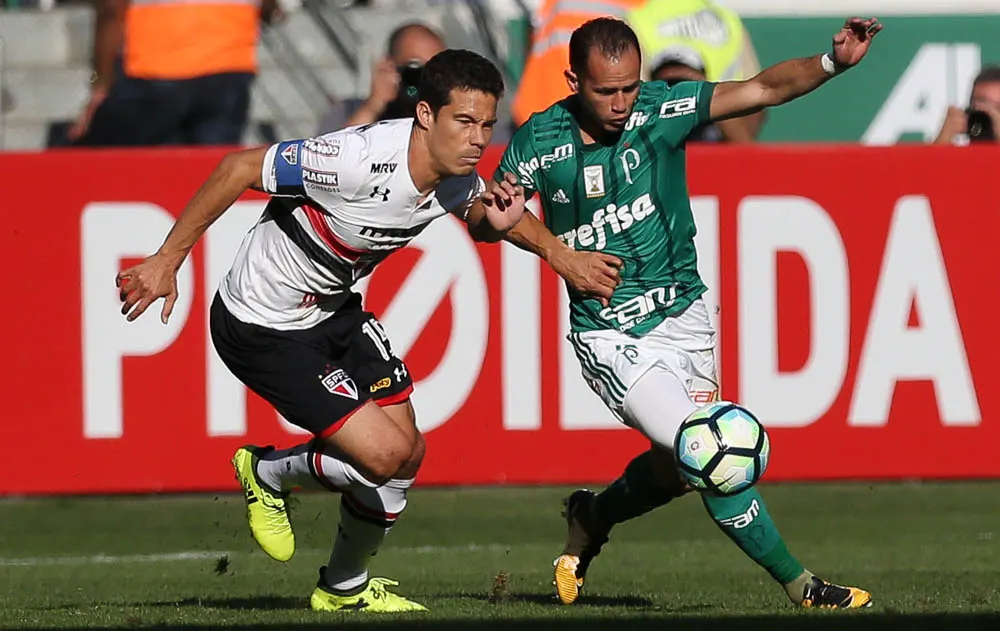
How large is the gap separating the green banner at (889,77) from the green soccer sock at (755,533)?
28.0 feet

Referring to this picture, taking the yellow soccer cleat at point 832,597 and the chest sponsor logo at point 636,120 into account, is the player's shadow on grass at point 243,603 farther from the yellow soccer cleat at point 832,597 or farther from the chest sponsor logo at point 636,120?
the chest sponsor logo at point 636,120

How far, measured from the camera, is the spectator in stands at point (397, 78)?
39.8 ft

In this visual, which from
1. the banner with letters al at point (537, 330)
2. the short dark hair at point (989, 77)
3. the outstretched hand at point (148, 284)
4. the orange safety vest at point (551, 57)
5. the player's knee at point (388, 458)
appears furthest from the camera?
the orange safety vest at point (551, 57)

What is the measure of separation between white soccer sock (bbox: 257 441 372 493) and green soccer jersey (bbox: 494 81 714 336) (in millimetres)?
1174

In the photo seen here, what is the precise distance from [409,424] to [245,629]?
1392 mm

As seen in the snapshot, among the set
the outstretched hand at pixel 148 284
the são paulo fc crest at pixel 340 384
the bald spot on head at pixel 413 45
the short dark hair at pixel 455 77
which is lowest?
the são paulo fc crest at pixel 340 384

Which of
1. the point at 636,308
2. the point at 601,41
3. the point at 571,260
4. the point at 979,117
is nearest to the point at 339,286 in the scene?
the point at 571,260

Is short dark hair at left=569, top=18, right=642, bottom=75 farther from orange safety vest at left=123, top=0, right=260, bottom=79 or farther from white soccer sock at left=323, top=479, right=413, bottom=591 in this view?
orange safety vest at left=123, top=0, right=260, bottom=79

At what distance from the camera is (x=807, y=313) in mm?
11445

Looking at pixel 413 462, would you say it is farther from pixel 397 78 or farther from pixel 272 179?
pixel 397 78

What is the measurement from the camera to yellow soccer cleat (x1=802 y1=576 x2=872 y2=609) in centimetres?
765

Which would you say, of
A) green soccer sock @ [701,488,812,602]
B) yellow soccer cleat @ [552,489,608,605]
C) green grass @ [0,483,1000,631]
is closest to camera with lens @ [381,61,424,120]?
green grass @ [0,483,1000,631]

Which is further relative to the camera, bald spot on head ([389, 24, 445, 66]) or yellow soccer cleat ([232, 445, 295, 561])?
bald spot on head ([389, 24, 445, 66])

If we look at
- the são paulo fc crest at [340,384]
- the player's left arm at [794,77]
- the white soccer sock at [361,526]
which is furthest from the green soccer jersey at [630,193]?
the white soccer sock at [361,526]
